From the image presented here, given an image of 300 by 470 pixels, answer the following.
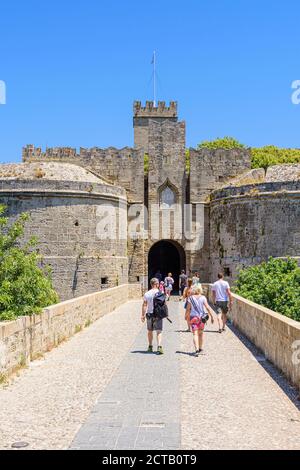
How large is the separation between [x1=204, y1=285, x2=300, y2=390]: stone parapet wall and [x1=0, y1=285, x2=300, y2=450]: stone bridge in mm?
19

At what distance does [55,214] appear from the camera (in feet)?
92.9

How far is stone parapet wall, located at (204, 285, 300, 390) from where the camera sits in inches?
331

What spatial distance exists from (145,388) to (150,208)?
84.0 ft

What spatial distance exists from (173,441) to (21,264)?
6705 mm

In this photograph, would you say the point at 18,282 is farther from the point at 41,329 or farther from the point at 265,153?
the point at 265,153

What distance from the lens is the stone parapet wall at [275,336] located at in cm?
841

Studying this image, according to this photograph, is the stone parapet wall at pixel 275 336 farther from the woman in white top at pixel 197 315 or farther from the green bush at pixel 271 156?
the green bush at pixel 271 156

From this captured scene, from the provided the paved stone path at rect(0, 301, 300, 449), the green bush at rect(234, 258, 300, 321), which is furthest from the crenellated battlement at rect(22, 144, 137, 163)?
the paved stone path at rect(0, 301, 300, 449)

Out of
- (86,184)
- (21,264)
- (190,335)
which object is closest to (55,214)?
(86,184)

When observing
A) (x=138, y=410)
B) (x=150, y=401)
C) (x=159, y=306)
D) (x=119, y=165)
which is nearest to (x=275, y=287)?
(x=159, y=306)

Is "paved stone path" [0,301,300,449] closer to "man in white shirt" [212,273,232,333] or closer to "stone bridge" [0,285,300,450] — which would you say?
"stone bridge" [0,285,300,450]

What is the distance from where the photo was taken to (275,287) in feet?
58.8

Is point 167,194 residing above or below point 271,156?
below
